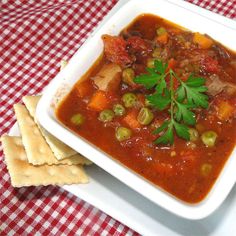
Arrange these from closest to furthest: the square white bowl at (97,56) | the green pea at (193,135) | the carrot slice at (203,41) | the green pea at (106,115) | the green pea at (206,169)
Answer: the square white bowl at (97,56)
the green pea at (206,169)
the green pea at (193,135)
the green pea at (106,115)
the carrot slice at (203,41)

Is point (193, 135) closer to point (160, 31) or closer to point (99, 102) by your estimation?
point (99, 102)

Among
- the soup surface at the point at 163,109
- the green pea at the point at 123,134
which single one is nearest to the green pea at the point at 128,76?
the soup surface at the point at 163,109

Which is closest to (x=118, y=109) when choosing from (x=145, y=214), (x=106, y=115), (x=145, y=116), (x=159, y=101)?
(x=106, y=115)

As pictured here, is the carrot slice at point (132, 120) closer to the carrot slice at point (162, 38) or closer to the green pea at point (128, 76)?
the green pea at point (128, 76)

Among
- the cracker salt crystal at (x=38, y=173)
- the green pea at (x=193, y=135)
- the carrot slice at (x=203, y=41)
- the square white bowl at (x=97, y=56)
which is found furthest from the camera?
the carrot slice at (x=203, y=41)

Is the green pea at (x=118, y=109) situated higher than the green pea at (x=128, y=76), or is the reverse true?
the green pea at (x=128, y=76)

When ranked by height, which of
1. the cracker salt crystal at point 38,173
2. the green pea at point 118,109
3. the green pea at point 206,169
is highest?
the green pea at point 206,169
